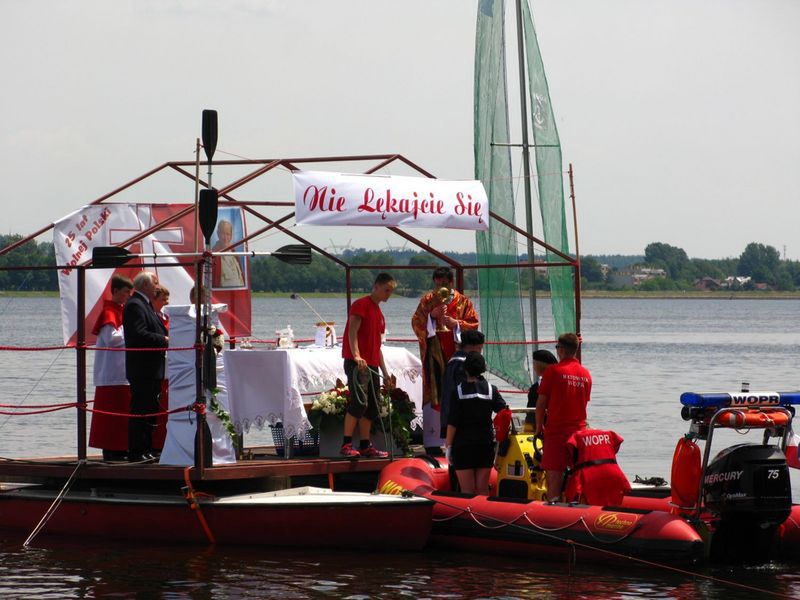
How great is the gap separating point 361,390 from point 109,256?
2.68m

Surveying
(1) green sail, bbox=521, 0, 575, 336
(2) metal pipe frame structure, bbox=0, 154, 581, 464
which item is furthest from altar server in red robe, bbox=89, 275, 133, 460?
(1) green sail, bbox=521, 0, 575, 336

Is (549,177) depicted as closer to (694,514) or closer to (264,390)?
(264,390)

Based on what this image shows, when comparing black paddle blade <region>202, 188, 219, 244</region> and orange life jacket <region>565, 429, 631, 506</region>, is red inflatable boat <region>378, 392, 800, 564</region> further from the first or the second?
black paddle blade <region>202, 188, 219, 244</region>

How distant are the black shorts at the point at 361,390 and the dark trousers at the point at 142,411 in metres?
1.75

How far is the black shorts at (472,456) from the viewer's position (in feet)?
42.2

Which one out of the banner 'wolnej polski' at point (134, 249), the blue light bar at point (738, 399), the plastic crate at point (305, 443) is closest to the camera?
the blue light bar at point (738, 399)

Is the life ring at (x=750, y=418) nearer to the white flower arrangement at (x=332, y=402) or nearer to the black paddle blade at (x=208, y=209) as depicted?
the white flower arrangement at (x=332, y=402)

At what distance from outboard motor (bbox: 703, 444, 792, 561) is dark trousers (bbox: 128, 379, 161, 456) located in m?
4.92

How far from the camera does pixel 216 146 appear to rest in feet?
41.5

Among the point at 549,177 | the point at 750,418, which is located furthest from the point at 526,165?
the point at 750,418

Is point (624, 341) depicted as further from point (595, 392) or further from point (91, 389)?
point (91, 389)

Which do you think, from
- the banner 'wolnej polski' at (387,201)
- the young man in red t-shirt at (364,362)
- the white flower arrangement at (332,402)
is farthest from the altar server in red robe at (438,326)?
the white flower arrangement at (332,402)

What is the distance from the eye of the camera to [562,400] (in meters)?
12.2

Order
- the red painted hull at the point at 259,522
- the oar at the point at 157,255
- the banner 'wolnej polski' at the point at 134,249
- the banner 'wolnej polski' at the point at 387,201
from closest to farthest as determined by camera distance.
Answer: the oar at the point at 157,255 → the red painted hull at the point at 259,522 → the banner 'wolnej polski' at the point at 387,201 → the banner 'wolnej polski' at the point at 134,249
